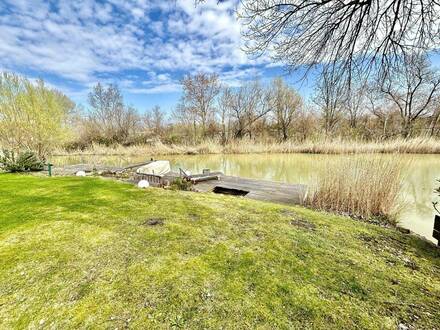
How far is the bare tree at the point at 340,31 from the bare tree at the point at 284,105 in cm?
1765

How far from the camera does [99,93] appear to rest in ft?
77.3

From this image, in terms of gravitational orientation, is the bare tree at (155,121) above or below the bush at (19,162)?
above

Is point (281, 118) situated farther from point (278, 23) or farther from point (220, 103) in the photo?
point (278, 23)

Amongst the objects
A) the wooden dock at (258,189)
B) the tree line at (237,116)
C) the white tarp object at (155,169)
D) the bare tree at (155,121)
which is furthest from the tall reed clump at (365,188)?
the bare tree at (155,121)

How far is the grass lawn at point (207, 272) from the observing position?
150 cm

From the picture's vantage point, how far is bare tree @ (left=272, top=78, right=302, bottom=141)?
20128 mm

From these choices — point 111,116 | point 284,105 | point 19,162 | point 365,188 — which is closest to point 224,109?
point 284,105

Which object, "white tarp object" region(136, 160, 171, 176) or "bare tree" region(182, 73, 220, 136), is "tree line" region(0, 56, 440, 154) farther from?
"white tarp object" region(136, 160, 171, 176)

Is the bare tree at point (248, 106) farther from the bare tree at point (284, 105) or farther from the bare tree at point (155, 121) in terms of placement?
the bare tree at point (155, 121)

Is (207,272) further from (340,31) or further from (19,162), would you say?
(19,162)

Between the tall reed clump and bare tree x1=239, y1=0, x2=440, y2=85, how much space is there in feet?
5.55

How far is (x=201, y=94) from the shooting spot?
67.4ft

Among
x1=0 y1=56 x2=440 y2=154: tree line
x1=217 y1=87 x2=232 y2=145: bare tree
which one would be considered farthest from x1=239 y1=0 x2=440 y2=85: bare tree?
x1=217 y1=87 x2=232 y2=145: bare tree

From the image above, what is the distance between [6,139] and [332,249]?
13.2m
